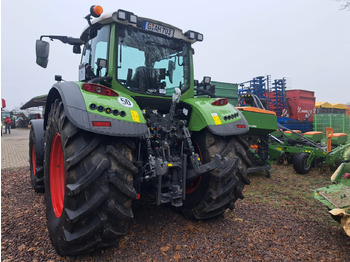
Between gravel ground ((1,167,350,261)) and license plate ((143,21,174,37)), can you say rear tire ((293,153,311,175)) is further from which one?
license plate ((143,21,174,37))

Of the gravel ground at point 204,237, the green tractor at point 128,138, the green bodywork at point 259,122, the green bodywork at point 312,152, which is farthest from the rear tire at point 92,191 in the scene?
the green bodywork at point 312,152

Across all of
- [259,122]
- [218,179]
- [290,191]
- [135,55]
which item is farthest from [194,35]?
[290,191]

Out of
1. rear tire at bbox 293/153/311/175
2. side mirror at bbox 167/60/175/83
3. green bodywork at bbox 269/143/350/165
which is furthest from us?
rear tire at bbox 293/153/311/175

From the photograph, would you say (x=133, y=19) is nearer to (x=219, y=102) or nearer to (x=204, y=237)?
(x=219, y=102)

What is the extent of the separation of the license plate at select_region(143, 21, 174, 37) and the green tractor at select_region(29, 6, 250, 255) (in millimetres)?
12

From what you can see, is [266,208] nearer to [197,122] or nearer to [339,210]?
[339,210]

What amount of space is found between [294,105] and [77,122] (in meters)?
13.8

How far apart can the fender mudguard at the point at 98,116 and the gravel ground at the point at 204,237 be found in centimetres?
125

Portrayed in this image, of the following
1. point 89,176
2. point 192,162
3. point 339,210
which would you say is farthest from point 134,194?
point 339,210

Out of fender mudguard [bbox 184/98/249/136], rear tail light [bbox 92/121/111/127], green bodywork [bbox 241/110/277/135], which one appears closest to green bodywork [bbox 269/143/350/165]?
green bodywork [bbox 241/110/277/135]

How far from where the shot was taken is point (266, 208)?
3920 mm

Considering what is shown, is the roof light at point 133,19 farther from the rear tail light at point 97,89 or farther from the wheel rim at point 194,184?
the wheel rim at point 194,184

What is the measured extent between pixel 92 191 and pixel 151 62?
182 centimetres

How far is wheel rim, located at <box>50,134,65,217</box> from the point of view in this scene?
2943 millimetres
